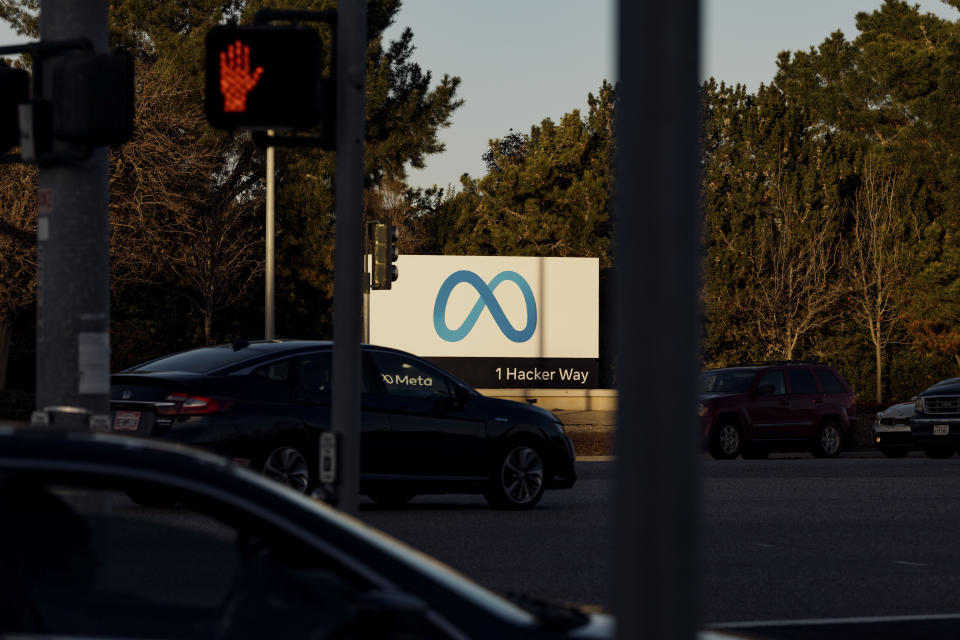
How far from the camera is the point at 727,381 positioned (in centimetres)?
2864

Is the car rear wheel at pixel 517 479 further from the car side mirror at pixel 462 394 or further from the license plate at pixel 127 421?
the license plate at pixel 127 421

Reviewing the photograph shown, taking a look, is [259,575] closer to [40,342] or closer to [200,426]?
[40,342]

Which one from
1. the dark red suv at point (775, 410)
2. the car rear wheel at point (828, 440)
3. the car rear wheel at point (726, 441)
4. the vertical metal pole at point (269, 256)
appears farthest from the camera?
the vertical metal pole at point (269, 256)

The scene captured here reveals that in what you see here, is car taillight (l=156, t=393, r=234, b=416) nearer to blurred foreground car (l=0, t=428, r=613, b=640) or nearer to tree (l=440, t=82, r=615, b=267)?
blurred foreground car (l=0, t=428, r=613, b=640)

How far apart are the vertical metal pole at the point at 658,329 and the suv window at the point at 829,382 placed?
87.2ft

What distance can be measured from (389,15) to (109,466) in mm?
50942

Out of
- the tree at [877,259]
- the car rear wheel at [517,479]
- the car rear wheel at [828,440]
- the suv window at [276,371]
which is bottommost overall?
the car rear wheel at [828,440]

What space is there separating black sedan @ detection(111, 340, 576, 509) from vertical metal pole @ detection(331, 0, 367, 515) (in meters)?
7.06

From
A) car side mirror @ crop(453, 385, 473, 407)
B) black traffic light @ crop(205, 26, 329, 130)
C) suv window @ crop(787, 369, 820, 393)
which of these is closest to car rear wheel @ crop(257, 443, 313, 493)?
car side mirror @ crop(453, 385, 473, 407)

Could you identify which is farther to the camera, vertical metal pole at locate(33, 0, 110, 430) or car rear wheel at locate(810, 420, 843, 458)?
car rear wheel at locate(810, 420, 843, 458)

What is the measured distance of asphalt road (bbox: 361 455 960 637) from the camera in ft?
33.3

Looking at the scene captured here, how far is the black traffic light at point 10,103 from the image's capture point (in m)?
7.80

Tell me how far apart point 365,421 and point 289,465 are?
971 mm

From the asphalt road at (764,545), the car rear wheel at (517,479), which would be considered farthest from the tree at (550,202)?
the car rear wheel at (517,479)
